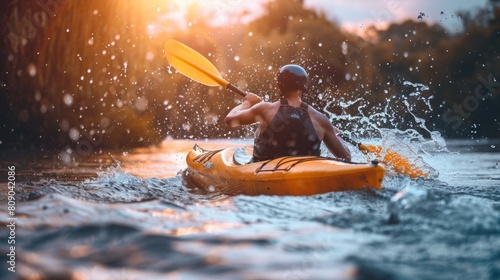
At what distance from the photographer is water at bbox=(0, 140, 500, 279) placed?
88.3 inches

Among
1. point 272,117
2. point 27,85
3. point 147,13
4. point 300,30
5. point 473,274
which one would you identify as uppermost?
point 300,30

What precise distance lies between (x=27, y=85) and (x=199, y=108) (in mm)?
15863

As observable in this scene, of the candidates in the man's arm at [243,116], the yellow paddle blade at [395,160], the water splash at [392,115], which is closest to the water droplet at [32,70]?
the man's arm at [243,116]

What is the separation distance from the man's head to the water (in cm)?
124

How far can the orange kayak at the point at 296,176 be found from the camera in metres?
4.48

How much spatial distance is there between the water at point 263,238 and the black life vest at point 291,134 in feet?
2.97

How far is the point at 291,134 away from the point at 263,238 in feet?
8.14

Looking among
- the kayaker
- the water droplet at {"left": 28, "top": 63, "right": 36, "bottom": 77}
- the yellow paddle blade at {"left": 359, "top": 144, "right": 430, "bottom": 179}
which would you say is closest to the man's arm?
the kayaker

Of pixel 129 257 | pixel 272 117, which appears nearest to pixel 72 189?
pixel 272 117

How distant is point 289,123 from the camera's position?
520 cm

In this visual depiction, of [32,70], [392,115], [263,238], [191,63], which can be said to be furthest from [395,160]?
[392,115]

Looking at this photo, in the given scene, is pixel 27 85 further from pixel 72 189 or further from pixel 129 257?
pixel 129 257

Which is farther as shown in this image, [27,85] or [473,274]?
[27,85]

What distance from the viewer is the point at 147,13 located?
1131 cm
